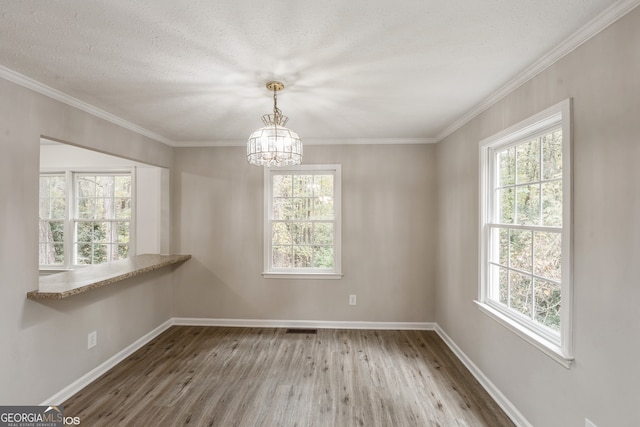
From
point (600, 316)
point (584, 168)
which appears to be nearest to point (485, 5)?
point (584, 168)

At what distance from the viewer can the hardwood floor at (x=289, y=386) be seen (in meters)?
2.15

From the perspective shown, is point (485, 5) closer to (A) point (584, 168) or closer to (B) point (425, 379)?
(A) point (584, 168)

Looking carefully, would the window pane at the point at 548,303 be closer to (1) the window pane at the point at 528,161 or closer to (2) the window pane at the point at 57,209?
(1) the window pane at the point at 528,161

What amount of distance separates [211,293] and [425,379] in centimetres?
276

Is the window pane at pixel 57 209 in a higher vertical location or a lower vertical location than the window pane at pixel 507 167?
lower

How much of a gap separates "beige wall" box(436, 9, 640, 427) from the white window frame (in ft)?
14.1

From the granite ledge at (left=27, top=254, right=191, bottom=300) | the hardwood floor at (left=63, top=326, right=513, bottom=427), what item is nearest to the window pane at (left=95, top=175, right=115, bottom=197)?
the granite ledge at (left=27, top=254, right=191, bottom=300)

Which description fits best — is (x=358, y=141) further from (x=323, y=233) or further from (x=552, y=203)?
(x=552, y=203)

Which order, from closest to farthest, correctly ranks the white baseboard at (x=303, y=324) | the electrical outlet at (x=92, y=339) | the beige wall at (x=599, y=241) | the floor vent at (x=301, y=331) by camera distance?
the beige wall at (x=599, y=241)
the electrical outlet at (x=92, y=339)
the floor vent at (x=301, y=331)
the white baseboard at (x=303, y=324)

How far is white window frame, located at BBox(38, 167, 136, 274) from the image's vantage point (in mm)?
3828

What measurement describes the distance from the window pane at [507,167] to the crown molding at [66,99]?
141 inches

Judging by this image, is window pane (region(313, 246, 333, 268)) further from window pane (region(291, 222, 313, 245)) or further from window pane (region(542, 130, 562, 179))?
window pane (region(542, 130, 562, 179))

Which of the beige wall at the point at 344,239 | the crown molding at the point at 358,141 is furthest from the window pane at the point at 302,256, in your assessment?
the crown molding at the point at 358,141

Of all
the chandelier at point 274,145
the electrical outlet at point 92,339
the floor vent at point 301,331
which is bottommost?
the floor vent at point 301,331
